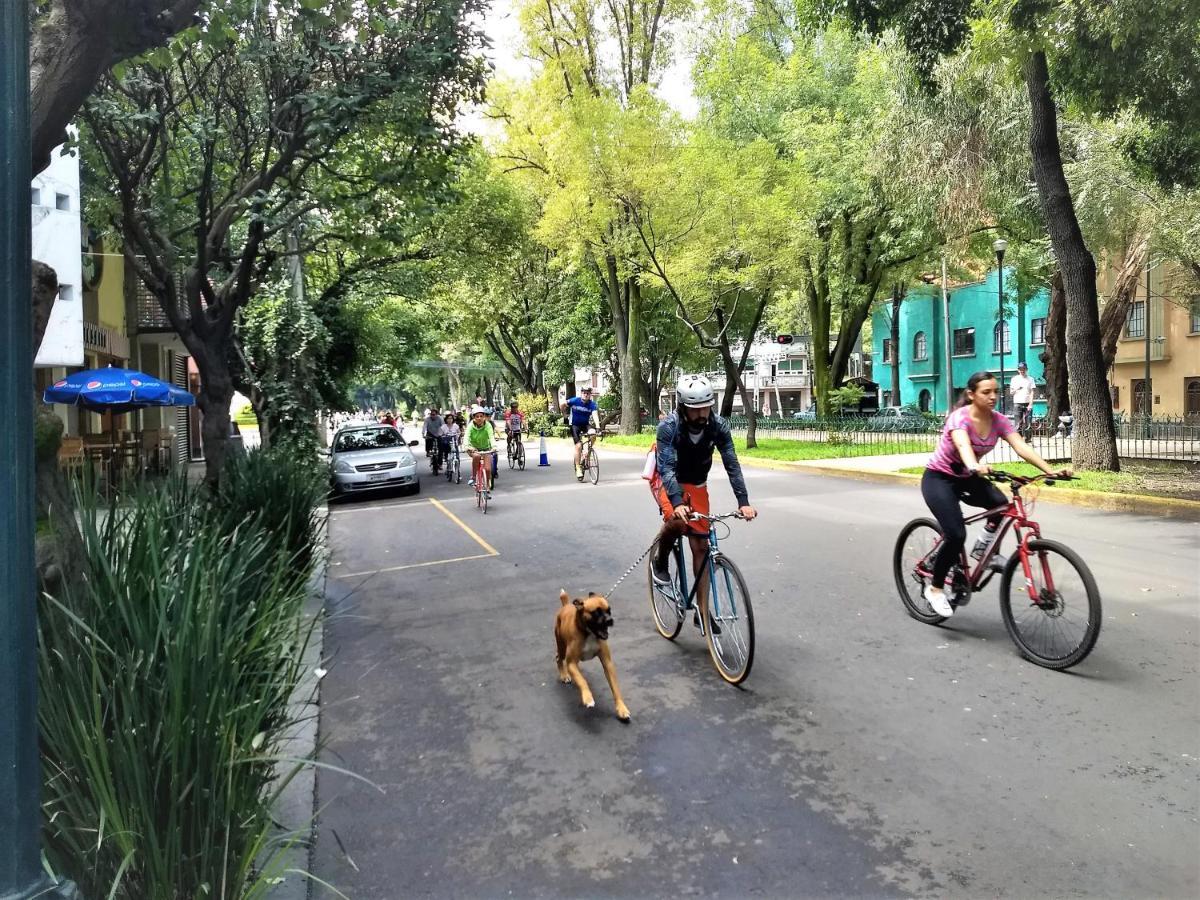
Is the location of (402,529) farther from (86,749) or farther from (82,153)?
(86,749)

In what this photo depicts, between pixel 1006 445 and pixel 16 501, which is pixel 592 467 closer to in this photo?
pixel 1006 445

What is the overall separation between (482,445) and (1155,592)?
10.3 m

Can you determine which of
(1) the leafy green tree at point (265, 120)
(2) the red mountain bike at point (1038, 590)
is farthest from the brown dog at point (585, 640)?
(1) the leafy green tree at point (265, 120)

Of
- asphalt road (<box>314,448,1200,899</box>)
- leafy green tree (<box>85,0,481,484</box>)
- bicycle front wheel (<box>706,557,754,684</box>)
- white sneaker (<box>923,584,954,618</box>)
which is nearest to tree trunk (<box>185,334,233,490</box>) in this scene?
leafy green tree (<box>85,0,481,484</box>)

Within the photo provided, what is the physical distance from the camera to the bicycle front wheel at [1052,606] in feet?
16.1

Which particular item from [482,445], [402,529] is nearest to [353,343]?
[482,445]

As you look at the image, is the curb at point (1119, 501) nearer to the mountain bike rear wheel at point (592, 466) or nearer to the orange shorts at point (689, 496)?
the mountain bike rear wheel at point (592, 466)

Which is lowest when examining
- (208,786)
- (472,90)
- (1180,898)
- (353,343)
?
(1180,898)

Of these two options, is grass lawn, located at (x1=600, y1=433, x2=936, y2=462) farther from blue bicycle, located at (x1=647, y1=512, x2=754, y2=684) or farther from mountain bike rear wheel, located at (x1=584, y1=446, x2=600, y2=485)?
→ blue bicycle, located at (x1=647, y1=512, x2=754, y2=684)

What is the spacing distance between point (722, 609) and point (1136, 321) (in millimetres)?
41650

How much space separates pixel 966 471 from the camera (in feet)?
18.9

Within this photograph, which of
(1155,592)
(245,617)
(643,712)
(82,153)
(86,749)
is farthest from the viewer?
(82,153)

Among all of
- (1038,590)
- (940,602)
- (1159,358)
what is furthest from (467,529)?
(1159,358)

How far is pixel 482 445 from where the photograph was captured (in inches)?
581
